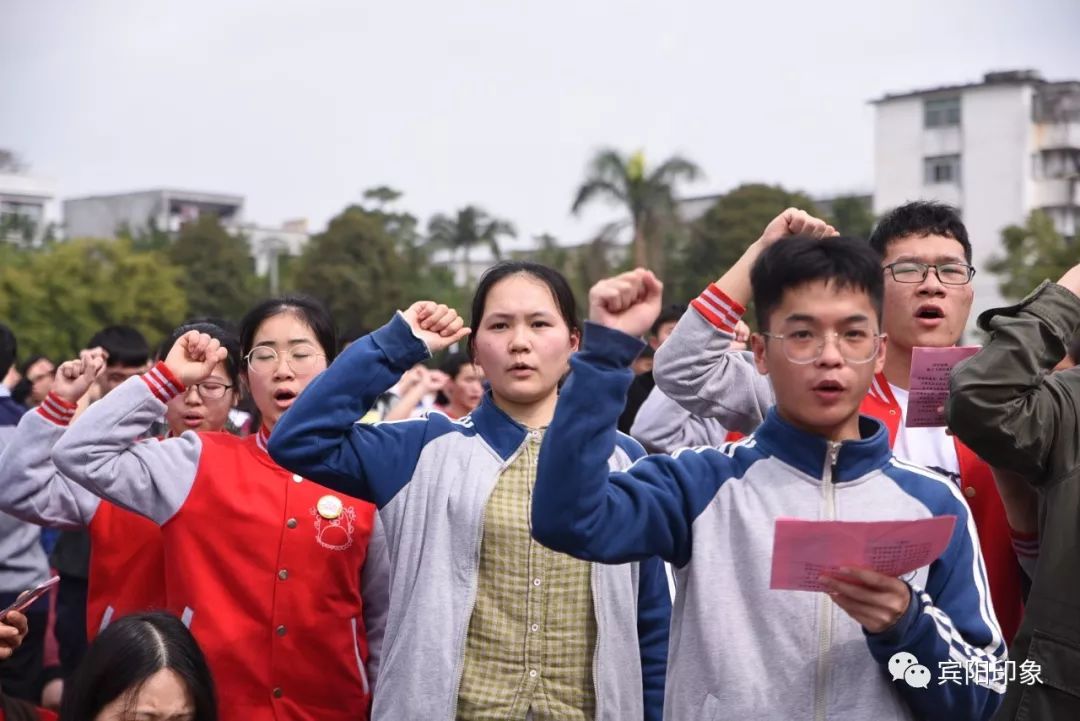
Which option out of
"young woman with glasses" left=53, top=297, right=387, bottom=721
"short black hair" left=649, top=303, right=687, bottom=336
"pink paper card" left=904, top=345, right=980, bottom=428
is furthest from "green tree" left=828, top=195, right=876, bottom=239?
"pink paper card" left=904, top=345, right=980, bottom=428

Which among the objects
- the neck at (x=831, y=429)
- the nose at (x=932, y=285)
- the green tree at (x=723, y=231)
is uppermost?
the green tree at (x=723, y=231)

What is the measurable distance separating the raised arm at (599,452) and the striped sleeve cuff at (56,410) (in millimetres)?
2369

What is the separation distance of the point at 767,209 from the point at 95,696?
40101 millimetres

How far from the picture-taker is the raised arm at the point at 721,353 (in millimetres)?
3414

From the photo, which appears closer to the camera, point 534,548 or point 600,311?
point 600,311

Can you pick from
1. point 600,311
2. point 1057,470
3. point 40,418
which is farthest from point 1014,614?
point 40,418

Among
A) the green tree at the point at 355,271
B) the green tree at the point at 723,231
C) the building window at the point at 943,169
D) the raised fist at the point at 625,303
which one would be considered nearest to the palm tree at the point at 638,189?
the green tree at the point at 723,231

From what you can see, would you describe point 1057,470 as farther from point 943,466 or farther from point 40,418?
point 40,418

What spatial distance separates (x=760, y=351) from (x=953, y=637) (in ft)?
2.30

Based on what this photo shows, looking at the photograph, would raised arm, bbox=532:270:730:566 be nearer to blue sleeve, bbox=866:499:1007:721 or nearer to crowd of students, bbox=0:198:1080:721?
crowd of students, bbox=0:198:1080:721

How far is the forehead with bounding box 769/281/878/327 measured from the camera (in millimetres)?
2938

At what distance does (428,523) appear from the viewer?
363 centimetres

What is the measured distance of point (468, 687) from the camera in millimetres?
3525

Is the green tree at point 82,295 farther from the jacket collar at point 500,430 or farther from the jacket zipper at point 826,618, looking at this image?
the jacket zipper at point 826,618
